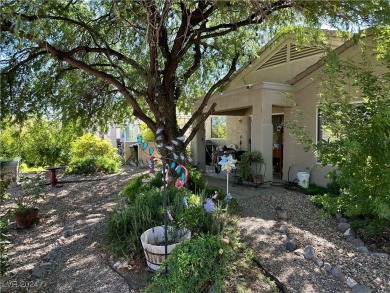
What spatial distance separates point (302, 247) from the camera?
4.33 meters

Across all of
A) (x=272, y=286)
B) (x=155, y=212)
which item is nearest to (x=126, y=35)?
(x=155, y=212)

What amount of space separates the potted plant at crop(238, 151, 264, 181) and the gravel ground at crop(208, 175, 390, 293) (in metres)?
1.62

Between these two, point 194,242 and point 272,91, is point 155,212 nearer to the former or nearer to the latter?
point 194,242

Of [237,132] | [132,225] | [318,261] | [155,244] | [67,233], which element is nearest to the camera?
[318,261]

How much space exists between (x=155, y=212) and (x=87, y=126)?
6.43 meters

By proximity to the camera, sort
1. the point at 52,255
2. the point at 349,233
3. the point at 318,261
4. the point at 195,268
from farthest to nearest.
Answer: the point at 349,233 < the point at 52,255 < the point at 318,261 < the point at 195,268

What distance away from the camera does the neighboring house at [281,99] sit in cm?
834

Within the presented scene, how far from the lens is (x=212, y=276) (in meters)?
2.81

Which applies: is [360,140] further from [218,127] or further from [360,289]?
[218,127]

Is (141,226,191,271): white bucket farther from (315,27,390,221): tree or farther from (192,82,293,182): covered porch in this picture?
(192,82,293,182): covered porch

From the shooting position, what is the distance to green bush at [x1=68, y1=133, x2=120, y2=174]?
1230 cm

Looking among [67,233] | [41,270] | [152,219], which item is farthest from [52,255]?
[152,219]

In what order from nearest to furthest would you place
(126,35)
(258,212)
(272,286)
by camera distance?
(272,286) → (258,212) → (126,35)

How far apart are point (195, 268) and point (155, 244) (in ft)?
4.52
